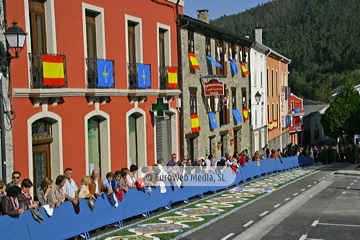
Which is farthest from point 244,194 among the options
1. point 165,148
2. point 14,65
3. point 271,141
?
point 271,141

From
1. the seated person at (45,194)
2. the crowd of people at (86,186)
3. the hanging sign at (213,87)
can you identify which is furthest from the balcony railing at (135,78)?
the seated person at (45,194)

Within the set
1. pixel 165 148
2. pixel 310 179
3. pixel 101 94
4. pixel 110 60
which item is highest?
pixel 110 60

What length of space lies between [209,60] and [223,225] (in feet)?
51.5

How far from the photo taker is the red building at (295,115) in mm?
58312

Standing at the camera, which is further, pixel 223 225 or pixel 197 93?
pixel 197 93

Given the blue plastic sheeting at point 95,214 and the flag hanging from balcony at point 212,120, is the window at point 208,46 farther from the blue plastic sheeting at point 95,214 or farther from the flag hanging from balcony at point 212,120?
the blue plastic sheeting at point 95,214

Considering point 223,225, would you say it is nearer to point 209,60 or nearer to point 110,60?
point 110,60

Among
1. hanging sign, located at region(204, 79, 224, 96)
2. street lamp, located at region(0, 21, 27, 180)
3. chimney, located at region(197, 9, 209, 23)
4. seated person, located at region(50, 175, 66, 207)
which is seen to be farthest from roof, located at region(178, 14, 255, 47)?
seated person, located at region(50, 175, 66, 207)

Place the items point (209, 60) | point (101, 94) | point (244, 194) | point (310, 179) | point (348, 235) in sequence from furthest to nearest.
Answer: point (209, 60) < point (310, 179) < point (244, 194) < point (101, 94) < point (348, 235)

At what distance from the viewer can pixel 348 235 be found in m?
11.9

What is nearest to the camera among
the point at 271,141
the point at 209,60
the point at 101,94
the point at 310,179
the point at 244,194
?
the point at 101,94

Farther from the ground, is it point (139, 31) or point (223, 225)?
point (139, 31)

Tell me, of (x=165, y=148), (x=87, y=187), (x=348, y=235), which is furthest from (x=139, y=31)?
(x=348, y=235)

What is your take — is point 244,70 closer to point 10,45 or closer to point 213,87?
point 213,87
